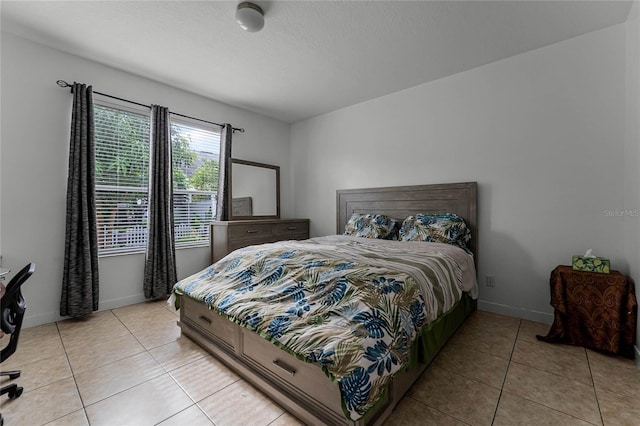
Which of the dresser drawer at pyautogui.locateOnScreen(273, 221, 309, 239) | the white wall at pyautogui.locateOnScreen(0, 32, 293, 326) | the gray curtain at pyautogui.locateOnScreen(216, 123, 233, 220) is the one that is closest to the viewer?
the white wall at pyautogui.locateOnScreen(0, 32, 293, 326)

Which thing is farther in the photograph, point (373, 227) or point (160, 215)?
point (373, 227)

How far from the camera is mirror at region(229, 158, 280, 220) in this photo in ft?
12.9

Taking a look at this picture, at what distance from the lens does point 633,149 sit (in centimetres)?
202

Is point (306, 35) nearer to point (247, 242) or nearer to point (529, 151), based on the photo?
point (529, 151)

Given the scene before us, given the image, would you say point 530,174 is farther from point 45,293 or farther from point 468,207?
point 45,293

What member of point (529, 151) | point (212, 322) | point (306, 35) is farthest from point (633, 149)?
point (212, 322)

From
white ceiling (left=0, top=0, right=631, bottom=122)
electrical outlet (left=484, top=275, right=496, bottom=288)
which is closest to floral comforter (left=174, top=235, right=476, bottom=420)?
electrical outlet (left=484, top=275, right=496, bottom=288)

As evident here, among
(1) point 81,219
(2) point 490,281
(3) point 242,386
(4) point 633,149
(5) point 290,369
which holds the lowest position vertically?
(3) point 242,386

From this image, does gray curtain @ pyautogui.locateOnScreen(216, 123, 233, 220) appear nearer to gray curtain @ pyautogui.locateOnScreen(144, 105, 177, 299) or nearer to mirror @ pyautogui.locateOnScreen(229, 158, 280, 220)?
mirror @ pyautogui.locateOnScreen(229, 158, 280, 220)

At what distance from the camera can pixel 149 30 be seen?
2.27 metres

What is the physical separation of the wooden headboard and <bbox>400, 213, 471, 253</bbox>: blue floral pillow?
11 cm

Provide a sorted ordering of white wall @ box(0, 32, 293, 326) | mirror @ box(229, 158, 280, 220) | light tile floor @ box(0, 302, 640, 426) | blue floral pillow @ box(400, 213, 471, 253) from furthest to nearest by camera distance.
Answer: mirror @ box(229, 158, 280, 220) → blue floral pillow @ box(400, 213, 471, 253) → white wall @ box(0, 32, 293, 326) → light tile floor @ box(0, 302, 640, 426)

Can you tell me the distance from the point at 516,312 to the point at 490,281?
0.34 meters

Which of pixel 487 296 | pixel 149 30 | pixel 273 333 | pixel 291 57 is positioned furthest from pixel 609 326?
pixel 149 30
